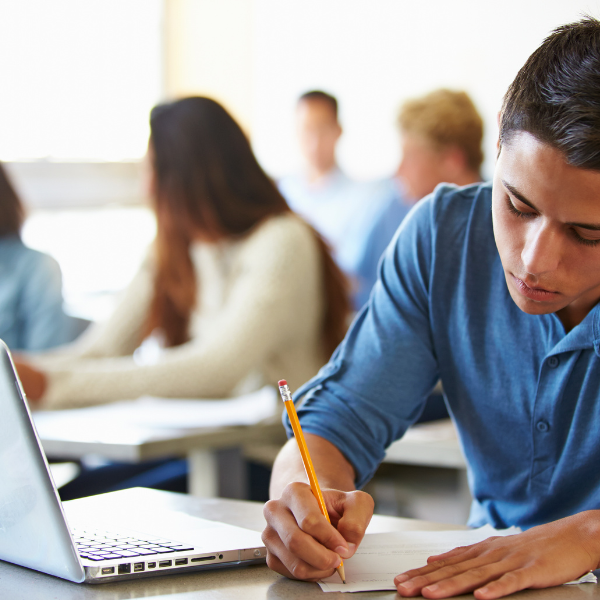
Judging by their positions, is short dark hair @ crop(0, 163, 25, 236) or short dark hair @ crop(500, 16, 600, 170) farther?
short dark hair @ crop(0, 163, 25, 236)

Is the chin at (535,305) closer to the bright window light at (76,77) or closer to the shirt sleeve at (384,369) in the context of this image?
the shirt sleeve at (384,369)

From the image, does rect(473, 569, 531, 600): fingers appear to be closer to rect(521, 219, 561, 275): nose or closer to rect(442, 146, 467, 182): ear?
rect(521, 219, 561, 275): nose

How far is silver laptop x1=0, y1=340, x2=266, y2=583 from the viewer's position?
0.72 meters

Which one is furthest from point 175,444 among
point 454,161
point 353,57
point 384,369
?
point 353,57

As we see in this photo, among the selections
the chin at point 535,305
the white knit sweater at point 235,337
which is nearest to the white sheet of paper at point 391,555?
the chin at point 535,305

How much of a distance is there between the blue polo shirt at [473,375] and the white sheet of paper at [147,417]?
0.63 metres

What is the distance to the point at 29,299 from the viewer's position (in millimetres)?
2662

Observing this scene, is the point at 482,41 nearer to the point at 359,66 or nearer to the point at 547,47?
the point at 359,66

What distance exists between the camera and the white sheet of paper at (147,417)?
169 cm

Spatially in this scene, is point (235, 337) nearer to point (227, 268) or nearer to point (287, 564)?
point (227, 268)

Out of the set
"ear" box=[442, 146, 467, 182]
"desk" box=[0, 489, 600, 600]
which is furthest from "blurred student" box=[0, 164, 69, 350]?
"desk" box=[0, 489, 600, 600]

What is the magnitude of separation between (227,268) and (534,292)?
1425mm

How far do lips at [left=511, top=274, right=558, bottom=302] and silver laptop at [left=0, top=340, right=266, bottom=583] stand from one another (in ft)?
1.24

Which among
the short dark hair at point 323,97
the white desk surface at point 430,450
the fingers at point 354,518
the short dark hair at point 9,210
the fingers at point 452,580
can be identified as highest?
the short dark hair at point 323,97
